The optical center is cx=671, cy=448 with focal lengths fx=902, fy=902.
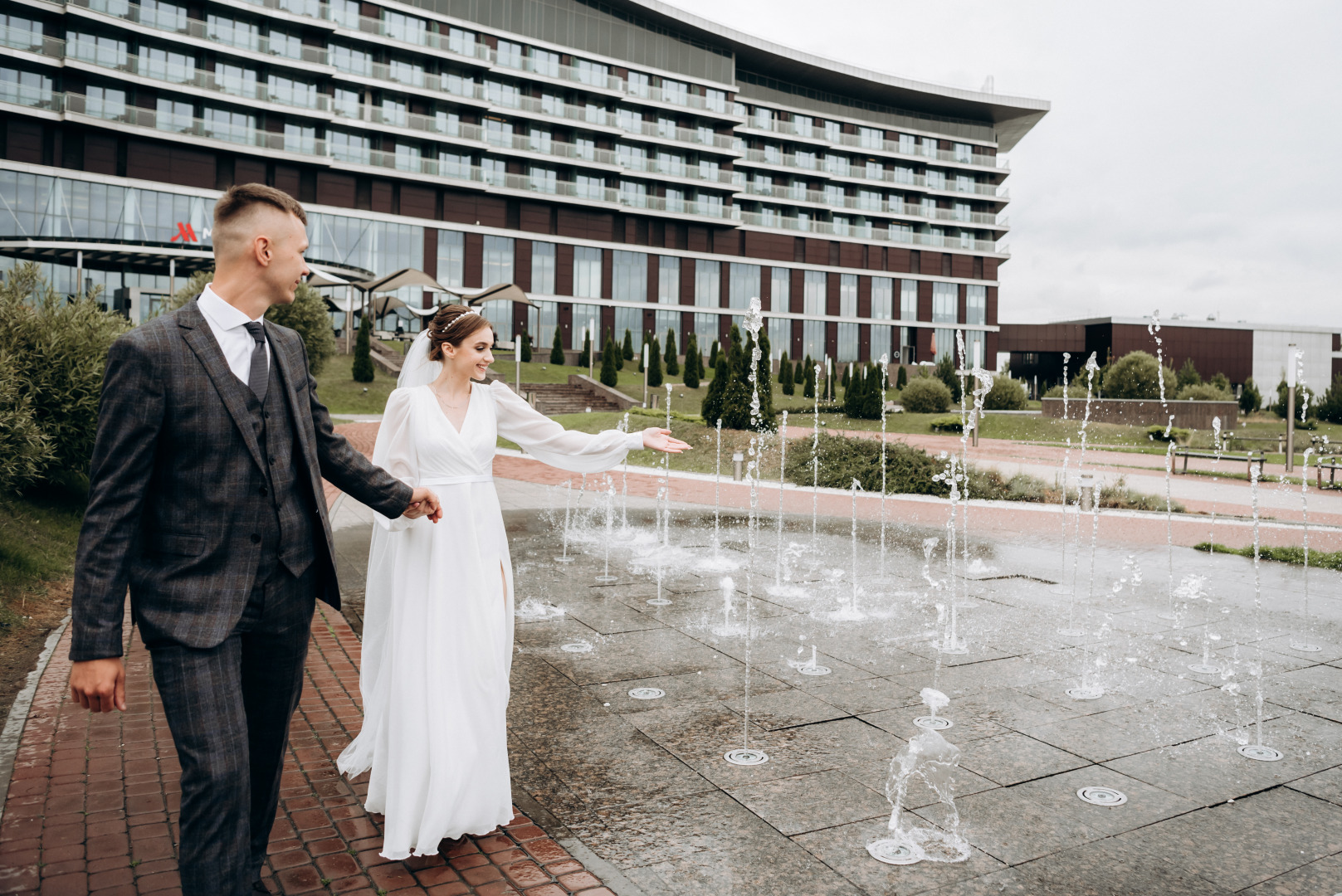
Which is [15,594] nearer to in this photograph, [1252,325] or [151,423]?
[151,423]

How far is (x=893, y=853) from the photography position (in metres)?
3.41

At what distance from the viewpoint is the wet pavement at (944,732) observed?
11.0ft

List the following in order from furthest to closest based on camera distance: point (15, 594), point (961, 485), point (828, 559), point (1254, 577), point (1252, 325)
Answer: point (1252, 325), point (961, 485), point (828, 559), point (1254, 577), point (15, 594)

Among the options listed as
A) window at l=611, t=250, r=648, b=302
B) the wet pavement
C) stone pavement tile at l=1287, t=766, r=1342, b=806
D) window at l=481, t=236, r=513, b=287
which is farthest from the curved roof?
stone pavement tile at l=1287, t=766, r=1342, b=806

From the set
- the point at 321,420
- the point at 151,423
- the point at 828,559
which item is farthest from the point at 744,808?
the point at 828,559

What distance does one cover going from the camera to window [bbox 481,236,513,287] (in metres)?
54.2

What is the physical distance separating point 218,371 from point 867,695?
13.2 feet

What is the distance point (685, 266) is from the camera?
62.1m

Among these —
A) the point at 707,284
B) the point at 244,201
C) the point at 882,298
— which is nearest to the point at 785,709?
the point at 244,201

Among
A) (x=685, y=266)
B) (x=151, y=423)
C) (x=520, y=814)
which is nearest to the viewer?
(x=151, y=423)

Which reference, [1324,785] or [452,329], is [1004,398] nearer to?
[1324,785]

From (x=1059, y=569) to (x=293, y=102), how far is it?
159ft

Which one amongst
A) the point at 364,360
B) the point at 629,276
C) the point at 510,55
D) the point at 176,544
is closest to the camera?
the point at 176,544

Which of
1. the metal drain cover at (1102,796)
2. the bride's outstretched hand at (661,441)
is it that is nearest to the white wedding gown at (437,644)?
the bride's outstretched hand at (661,441)
